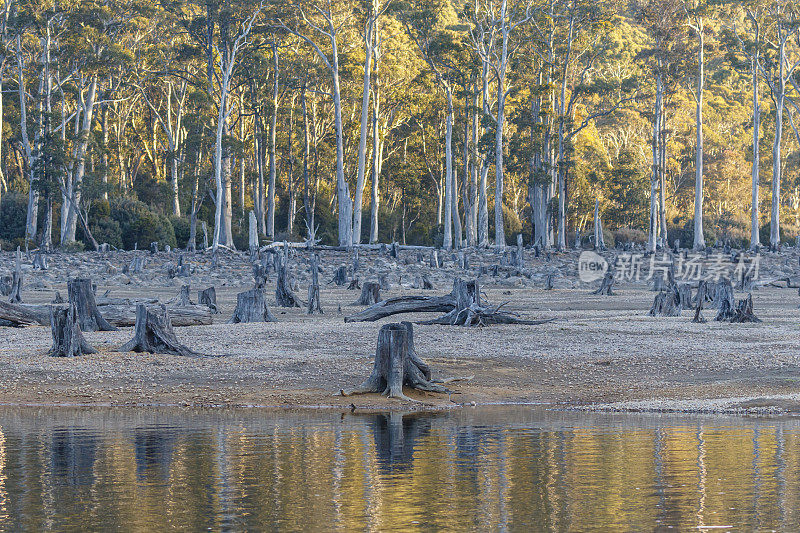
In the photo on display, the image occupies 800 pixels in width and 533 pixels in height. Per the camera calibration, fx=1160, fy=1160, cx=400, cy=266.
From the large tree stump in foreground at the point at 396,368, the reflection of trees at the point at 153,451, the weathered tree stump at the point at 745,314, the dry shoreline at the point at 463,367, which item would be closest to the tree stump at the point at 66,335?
the dry shoreline at the point at 463,367

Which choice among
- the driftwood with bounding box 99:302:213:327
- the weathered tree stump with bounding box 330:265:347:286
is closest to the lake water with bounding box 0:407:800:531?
the driftwood with bounding box 99:302:213:327

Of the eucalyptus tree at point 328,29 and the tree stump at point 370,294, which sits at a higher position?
the eucalyptus tree at point 328,29

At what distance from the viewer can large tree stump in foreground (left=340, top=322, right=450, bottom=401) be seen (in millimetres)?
12195

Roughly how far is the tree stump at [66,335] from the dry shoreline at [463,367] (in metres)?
0.23

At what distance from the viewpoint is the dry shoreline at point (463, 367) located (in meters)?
12.9

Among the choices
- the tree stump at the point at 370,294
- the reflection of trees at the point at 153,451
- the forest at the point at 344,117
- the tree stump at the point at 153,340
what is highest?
the forest at the point at 344,117

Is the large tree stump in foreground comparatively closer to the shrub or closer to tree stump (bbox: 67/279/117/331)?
tree stump (bbox: 67/279/117/331)

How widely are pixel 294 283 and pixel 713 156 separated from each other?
182ft

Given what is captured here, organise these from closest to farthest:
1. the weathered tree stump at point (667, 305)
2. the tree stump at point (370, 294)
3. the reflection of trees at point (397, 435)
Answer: the reflection of trees at point (397, 435), the weathered tree stump at point (667, 305), the tree stump at point (370, 294)

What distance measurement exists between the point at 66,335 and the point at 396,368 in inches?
189

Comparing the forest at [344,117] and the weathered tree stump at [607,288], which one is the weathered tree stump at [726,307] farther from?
the forest at [344,117]

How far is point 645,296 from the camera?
2916 centimetres

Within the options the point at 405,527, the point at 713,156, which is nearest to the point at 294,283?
the point at 405,527

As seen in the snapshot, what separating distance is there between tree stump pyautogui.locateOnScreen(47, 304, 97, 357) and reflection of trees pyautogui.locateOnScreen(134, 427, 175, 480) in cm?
445
